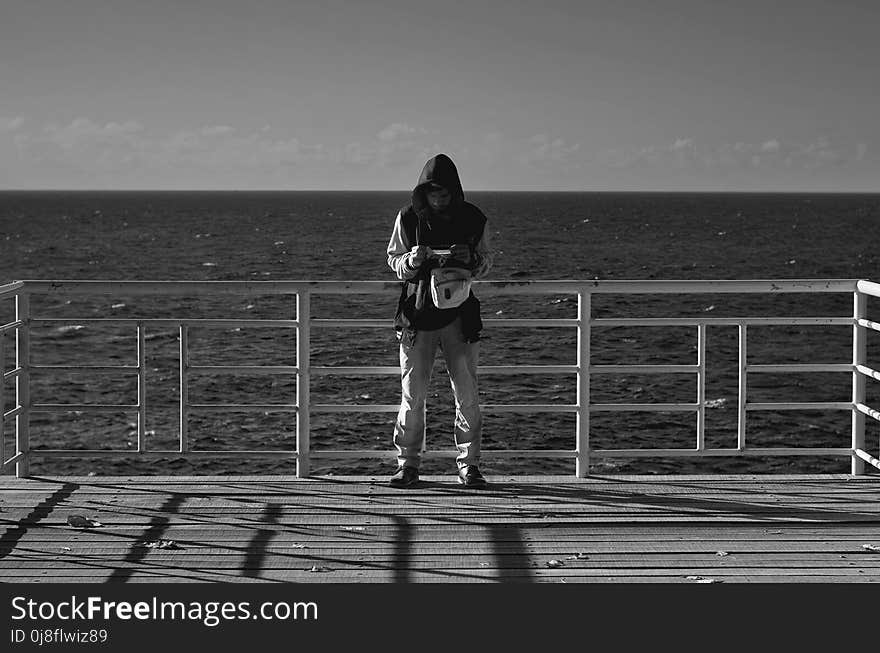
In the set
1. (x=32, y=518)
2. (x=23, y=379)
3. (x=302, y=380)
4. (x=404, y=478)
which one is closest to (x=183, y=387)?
(x=302, y=380)

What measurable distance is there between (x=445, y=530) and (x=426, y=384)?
1298 millimetres

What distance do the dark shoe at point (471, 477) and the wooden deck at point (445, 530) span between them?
0.15 metres

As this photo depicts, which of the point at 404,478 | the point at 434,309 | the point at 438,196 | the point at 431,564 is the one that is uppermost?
the point at 438,196

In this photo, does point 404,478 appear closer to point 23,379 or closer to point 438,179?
point 438,179

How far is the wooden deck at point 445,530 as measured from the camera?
5824 millimetres

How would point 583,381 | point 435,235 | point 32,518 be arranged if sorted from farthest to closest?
1. point 583,381
2. point 435,235
3. point 32,518

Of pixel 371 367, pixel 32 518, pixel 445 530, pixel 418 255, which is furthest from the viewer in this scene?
pixel 371 367

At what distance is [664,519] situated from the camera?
685cm

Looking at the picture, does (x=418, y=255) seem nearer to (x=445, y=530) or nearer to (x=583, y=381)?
(x=583, y=381)

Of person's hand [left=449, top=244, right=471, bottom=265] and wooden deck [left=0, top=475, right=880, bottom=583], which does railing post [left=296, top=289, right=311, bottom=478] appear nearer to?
wooden deck [left=0, top=475, right=880, bottom=583]

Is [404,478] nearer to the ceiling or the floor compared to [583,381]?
nearer to the floor

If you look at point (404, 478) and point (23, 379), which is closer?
point (404, 478)

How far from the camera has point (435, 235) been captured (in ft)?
24.3

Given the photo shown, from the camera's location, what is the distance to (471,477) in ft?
25.0
